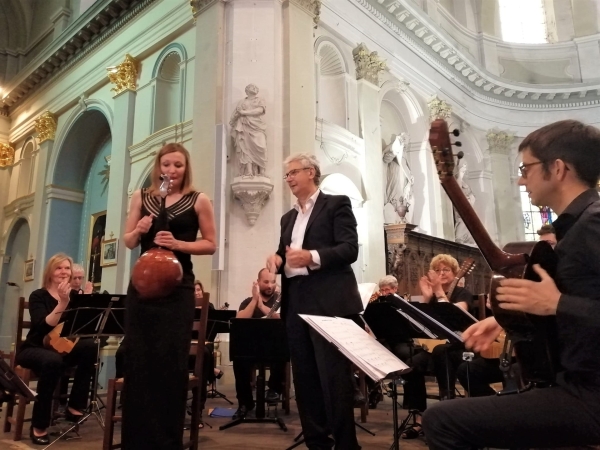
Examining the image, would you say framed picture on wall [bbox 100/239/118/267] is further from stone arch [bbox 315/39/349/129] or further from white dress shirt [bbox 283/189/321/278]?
white dress shirt [bbox 283/189/321/278]

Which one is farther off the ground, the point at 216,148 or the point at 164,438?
the point at 216,148

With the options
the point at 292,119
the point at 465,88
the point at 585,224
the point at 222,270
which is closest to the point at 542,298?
the point at 585,224

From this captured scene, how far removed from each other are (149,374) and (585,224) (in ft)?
6.17

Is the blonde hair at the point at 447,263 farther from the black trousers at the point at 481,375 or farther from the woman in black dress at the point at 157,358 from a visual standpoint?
the woman in black dress at the point at 157,358

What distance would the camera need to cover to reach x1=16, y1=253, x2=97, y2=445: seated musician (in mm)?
3812

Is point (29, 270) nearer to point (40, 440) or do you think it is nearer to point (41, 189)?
point (41, 189)

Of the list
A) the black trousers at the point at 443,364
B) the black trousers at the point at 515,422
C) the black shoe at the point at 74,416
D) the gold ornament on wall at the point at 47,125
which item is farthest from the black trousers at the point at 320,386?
the gold ornament on wall at the point at 47,125

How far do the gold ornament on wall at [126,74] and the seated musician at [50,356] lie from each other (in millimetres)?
7999

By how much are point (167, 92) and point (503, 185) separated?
10.9 m

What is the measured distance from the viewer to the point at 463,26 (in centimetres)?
1655

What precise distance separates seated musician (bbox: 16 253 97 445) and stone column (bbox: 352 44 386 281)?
6633 mm

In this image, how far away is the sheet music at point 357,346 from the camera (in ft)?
6.85

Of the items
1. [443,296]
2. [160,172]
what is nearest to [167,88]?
[443,296]

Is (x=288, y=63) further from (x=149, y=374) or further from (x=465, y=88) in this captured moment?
(x=465, y=88)
